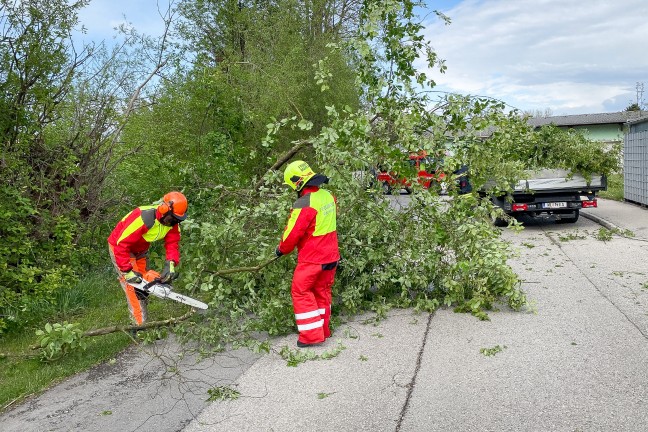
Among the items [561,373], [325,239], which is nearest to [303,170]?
[325,239]

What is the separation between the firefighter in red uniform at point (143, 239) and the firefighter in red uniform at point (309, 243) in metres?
1.23

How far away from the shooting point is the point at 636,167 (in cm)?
1892

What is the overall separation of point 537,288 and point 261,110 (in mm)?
6700

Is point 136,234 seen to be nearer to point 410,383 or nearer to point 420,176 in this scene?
point 410,383

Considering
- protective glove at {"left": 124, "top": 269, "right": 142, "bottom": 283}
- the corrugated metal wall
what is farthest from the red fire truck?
the corrugated metal wall

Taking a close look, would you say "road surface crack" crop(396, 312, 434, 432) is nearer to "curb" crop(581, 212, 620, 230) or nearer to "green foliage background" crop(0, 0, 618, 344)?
"green foliage background" crop(0, 0, 618, 344)

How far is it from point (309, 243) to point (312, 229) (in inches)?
6.0

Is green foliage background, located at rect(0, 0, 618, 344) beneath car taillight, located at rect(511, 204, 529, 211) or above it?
above

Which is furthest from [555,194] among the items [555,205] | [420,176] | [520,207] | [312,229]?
[312,229]

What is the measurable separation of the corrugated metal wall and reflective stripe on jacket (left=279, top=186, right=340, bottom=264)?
1458 cm

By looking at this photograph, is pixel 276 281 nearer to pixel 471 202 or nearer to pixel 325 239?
pixel 325 239

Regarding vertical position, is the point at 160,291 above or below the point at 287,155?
below

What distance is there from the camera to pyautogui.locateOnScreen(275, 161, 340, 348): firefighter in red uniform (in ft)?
20.8

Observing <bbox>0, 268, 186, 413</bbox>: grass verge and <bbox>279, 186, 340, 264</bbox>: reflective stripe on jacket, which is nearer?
<bbox>0, 268, 186, 413</bbox>: grass verge
